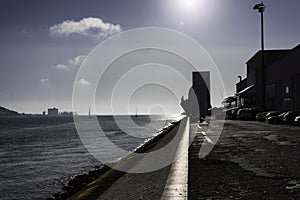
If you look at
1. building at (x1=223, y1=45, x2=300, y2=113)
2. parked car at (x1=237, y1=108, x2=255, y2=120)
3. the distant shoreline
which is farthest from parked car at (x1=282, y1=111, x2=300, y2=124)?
the distant shoreline

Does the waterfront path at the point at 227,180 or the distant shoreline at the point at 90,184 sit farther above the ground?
the waterfront path at the point at 227,180

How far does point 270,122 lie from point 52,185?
110 feet

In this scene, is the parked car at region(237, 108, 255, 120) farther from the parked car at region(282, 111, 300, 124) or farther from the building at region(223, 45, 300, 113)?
the parked car at region(282, 111, 300, 124)

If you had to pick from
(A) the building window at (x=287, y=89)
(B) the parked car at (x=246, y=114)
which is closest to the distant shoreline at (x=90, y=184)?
(A) the building window at (x=287, y=89)

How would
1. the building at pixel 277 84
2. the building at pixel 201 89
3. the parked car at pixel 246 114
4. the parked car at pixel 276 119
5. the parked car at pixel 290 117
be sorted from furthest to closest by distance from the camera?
the building at pixel 201 89
the parked car at pixel 246 114
the building at pixel 277 84
the parked car at pixel 276 119
the parked car at pixel 290 117

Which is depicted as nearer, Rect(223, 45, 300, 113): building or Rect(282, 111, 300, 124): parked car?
Rect(282, 111, 300, 124): parked car

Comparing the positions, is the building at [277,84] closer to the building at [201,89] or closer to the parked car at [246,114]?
the parked car at [246,114]

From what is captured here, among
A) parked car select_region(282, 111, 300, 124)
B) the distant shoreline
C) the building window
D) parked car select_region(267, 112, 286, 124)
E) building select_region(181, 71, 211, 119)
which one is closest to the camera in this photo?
the distant shoreline

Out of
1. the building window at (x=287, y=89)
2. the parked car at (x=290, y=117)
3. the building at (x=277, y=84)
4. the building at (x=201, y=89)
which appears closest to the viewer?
the parked car at (x=290, y=117)

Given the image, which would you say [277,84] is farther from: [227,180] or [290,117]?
[227,180]

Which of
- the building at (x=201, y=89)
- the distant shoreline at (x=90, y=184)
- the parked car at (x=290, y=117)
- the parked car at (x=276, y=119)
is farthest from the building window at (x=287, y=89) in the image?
the distant shoreline at (x=90, y=184)

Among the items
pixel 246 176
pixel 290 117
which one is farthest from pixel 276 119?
pixel 246 176

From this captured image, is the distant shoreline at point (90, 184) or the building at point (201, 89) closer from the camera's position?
the distant shoreline at point (90, 184)

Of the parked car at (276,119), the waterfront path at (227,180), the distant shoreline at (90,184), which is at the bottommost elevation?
the distant shoreline at (90,184)
